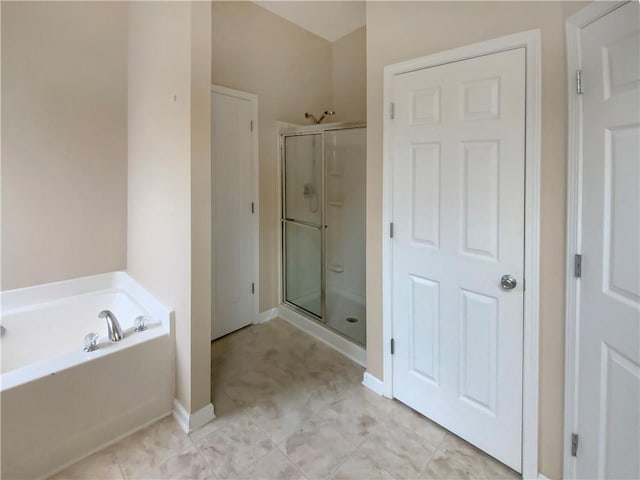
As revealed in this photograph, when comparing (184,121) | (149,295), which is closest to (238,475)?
(149,295)

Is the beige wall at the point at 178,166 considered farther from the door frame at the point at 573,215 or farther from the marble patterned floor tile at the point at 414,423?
the door frame at the point at 573,215

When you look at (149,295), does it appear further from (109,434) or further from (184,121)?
(184,121)

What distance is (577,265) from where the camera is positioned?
128 cm

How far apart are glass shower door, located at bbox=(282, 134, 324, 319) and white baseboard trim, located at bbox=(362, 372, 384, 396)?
89 cm

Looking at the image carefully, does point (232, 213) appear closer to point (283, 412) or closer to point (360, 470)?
point (283, 412)

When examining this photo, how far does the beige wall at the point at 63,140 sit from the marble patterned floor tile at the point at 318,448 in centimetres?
192

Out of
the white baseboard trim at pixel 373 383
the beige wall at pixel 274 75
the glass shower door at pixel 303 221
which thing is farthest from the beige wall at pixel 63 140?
the white baseboard trim at pixel 373 383

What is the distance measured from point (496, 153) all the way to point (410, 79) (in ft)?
2.07

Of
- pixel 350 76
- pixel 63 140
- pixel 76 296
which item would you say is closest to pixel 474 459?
pixel 76 296

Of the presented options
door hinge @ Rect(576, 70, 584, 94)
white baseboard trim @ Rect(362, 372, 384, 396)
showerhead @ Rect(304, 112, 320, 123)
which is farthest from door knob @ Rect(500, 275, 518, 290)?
showerhead @ Rect(304, 112, 320, 123)

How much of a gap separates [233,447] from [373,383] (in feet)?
3.05

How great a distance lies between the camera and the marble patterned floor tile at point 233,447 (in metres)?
1.60

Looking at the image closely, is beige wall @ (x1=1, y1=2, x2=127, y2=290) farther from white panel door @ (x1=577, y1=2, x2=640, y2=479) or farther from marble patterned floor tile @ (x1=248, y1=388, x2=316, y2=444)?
white panel door @ (x1=577, y1=2, x2=640, y2=479)

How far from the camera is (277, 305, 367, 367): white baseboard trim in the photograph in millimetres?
2539
